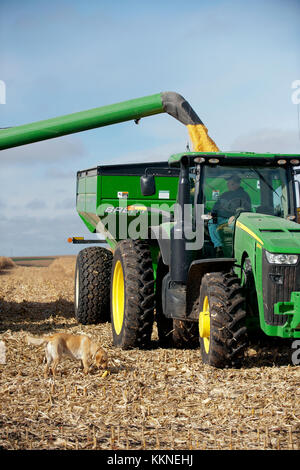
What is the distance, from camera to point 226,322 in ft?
19.9

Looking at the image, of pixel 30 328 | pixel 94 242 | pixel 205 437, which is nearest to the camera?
pixel 205 437

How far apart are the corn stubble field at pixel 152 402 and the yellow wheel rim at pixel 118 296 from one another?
378 millimetres

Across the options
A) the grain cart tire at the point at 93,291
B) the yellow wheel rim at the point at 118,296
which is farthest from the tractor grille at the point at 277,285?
the grain cart tire at the point at 93,291

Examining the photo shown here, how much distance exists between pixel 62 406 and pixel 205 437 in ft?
4.77

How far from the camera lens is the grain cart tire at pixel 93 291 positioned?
33.4ft

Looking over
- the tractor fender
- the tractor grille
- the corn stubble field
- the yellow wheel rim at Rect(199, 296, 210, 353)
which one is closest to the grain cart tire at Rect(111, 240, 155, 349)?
the corn stubble field

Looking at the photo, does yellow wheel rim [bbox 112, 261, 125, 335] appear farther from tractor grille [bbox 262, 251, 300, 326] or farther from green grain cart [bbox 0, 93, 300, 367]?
tractor grille [bbox 262, 251, 300, 326]

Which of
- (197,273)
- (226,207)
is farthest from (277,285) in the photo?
(226,207)

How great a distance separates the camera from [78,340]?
21.8 ft

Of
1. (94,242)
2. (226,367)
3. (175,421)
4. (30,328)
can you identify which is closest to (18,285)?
(94,242)

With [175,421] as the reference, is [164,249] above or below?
above

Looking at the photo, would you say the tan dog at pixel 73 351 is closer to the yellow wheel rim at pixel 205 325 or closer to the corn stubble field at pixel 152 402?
the corn stubble field at pixel 152 402

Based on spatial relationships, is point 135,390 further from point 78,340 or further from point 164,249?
point 164,249

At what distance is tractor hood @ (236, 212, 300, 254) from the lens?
6.05 metres
